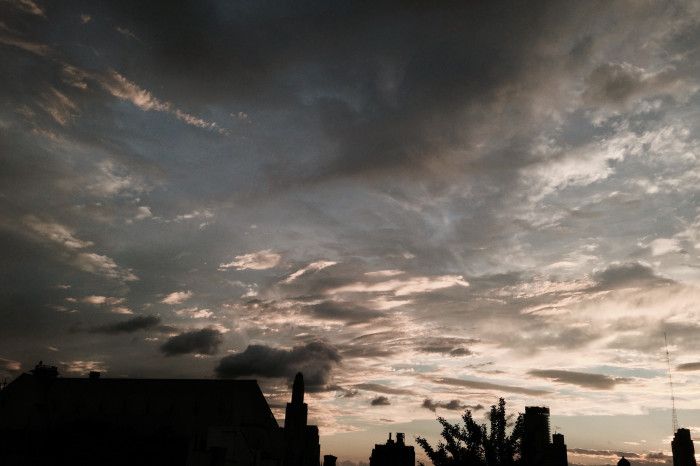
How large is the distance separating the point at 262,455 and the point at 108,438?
596 inches

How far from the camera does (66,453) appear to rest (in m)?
38.2

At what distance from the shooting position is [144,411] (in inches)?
2255

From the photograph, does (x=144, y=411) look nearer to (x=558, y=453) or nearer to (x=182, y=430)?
(x=182, y=430)

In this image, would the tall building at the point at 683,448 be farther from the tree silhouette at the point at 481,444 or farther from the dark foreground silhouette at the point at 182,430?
the tree silhouette at the point at 481,444

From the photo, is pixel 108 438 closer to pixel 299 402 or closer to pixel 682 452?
pixel 299 402

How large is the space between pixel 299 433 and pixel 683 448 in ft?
274

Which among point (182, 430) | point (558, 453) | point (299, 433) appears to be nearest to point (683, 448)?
point (558, 453)

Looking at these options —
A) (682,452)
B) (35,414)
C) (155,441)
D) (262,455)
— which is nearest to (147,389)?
(35,414)

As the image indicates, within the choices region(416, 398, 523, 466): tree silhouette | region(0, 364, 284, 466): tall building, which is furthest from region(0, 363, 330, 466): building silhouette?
region(416, 398, 523, 466): tree silhouette

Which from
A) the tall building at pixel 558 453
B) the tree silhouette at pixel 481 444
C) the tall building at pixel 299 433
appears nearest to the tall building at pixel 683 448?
the tall building at pixel 558 453

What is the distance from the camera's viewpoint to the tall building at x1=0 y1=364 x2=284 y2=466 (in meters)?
43.9

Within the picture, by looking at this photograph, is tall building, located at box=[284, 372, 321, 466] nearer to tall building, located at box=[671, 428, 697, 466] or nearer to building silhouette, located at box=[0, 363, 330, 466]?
building silhouette, located at box=[0, 363, 330, 466]

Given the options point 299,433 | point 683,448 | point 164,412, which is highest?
point 164,412

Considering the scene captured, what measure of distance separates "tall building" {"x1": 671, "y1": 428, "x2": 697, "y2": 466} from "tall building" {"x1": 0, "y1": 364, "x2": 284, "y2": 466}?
285 ft
